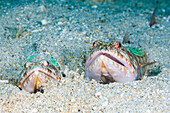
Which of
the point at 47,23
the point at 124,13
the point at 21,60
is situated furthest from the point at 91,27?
the point at 21,60

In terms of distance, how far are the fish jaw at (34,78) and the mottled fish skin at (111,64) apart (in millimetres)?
691

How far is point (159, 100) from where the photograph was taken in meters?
2.54

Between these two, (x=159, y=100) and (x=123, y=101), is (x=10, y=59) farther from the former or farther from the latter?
(x=159, y=100)

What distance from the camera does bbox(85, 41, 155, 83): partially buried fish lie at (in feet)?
9.57

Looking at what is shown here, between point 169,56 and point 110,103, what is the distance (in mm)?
2398

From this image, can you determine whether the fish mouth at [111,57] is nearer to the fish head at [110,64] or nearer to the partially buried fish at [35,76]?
the fish head at [110,64]

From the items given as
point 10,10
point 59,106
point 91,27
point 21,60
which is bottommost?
point 59,106

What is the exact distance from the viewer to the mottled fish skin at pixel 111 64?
292 centimetres

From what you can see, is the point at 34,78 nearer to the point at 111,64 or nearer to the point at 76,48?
the point at 111,64

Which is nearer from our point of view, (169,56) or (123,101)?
(123,101)

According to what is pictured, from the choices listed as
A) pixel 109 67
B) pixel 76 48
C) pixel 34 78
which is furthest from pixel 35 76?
pixel 76 48

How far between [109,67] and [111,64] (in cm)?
7

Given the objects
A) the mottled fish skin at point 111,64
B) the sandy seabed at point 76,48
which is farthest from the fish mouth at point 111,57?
the sandy seabed at point 76,48

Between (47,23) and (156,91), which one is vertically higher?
(47,23)
